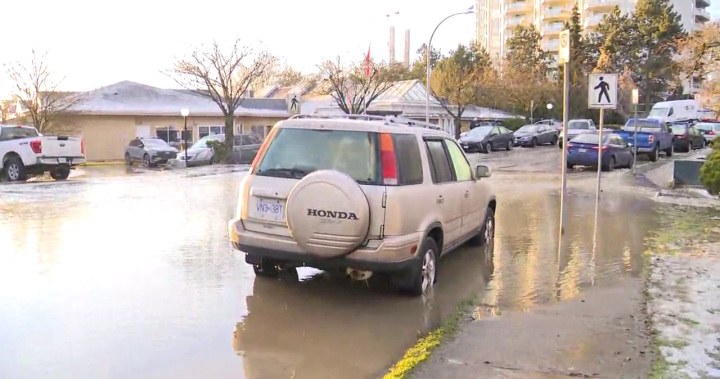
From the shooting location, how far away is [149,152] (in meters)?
33.2

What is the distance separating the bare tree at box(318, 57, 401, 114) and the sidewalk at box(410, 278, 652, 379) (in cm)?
3053

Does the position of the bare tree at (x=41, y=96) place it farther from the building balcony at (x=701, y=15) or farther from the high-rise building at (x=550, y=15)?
the building balcony at (x=701, y=15)

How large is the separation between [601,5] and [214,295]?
83108 millimetres

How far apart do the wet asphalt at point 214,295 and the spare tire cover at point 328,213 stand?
2.30ft

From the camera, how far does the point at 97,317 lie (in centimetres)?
618

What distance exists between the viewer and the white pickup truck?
20578 mm

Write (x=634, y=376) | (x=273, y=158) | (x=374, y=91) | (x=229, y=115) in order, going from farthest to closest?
(x=374, y=91)
(x=229, y=115)
(x=273, y=158)
(x=634, y=376)

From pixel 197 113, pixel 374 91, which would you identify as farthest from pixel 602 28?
pixel 197 113

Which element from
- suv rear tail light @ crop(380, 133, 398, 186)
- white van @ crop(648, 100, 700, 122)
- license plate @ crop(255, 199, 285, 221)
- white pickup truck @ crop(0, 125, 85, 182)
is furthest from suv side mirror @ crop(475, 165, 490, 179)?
white van @ crop(648, 100, 700, 122)

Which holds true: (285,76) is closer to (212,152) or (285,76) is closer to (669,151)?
(212,152)

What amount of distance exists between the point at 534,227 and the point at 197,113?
30.8m

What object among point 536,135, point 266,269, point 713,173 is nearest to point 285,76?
point 536,135

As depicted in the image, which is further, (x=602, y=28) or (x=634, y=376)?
(x=602, y=28)

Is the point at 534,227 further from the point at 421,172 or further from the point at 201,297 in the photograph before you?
the point at 201,297
